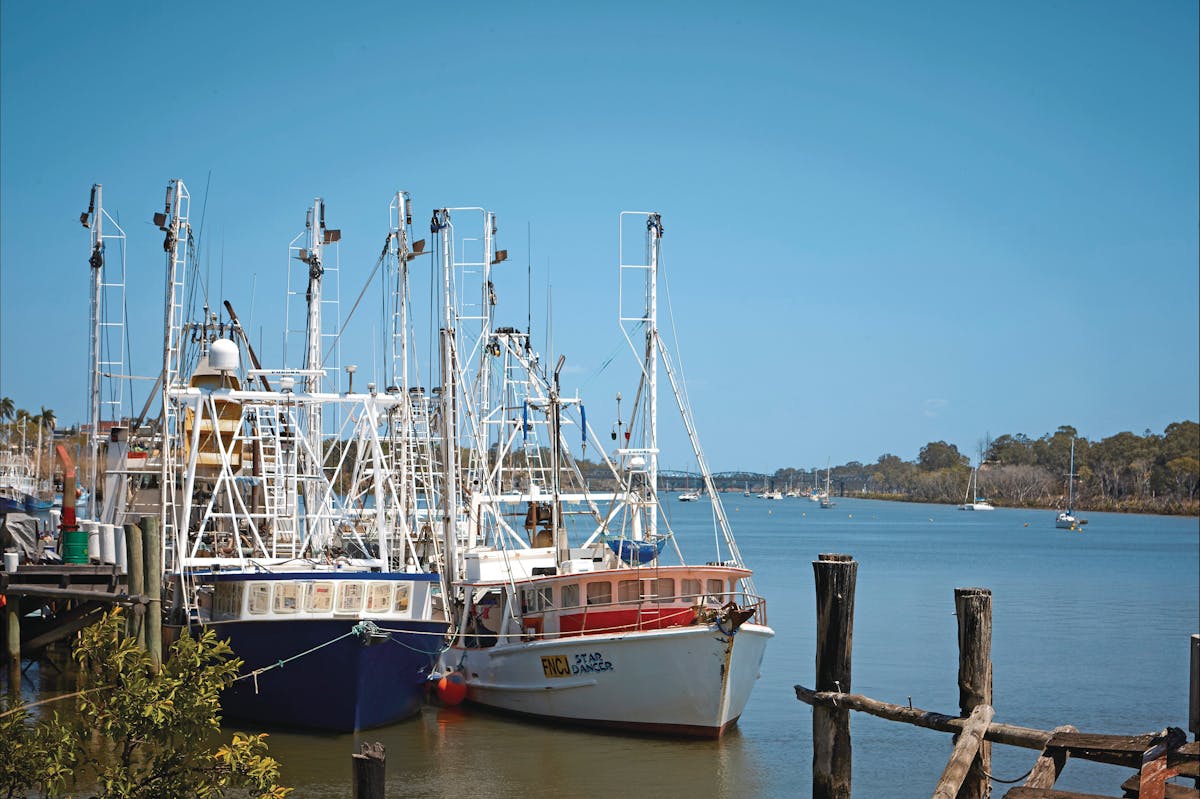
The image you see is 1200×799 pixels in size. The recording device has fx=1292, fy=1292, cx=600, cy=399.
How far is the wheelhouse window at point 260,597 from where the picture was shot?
24219 mm

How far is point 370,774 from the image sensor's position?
1106 cm

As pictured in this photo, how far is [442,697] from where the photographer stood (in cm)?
2828

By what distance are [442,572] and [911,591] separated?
36.3 meters

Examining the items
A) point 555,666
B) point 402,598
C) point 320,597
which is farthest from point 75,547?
point 555,666

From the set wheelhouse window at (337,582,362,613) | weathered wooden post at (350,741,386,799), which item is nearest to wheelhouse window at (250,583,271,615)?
wheelhouse window at (337,582,362,613)

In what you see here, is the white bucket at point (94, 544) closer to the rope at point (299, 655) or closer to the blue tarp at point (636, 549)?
the rope at point (299, 655)

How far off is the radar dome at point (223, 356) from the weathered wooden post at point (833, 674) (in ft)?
51.0

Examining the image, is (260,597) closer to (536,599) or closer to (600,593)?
(536,599)

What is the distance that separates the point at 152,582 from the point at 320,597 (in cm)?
365

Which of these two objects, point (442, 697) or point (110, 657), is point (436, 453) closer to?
point (442, 697)

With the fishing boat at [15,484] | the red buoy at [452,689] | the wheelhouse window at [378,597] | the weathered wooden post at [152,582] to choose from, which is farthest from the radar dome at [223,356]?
the fishing boat at [15,484]

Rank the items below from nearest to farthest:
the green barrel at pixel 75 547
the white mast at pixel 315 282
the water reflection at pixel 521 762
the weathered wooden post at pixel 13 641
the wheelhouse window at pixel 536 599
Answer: the water reflection at pixel 521 762 < the weathered wooden post at pixel 13 641 < the wheelhouse window at pixel 536 599 < the green barrel at pixel 75 547 < the white mast at pixel 315 282

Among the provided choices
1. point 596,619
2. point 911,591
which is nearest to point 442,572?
point 596,619

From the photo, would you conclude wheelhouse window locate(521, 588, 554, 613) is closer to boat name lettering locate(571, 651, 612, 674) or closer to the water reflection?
boat name lettering locate(571, 651, 612, 674)
